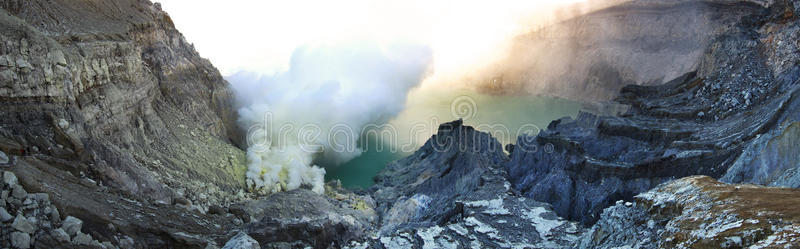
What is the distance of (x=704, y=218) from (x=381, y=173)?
84.6ft

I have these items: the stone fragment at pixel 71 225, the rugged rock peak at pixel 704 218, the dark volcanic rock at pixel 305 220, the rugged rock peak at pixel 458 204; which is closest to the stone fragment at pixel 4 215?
the stone fragment at pixel 71 225

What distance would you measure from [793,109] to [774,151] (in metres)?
3.59

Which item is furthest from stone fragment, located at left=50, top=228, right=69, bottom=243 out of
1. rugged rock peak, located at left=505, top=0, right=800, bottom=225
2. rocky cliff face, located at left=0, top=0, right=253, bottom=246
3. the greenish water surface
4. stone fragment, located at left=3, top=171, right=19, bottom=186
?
the greenish water surface

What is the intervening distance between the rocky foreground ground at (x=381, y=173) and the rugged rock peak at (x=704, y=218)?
0.14 feet

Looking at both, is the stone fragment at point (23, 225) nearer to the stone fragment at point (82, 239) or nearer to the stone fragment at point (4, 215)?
the stone fragment at point (4, 215)

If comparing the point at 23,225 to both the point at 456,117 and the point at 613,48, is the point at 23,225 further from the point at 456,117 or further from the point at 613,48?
the point at 613,48

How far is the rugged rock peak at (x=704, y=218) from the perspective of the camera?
30.7ft

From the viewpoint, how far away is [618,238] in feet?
44.9

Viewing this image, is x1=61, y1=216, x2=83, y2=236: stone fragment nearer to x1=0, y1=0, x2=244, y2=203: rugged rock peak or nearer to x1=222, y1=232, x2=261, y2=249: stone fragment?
x1=222, y1=232, x2=261, y2=249: stone fragment

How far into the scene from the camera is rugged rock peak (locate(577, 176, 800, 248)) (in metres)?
9.37

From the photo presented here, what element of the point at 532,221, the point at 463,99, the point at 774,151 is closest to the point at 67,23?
the point at 532,221

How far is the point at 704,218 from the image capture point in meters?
11.0

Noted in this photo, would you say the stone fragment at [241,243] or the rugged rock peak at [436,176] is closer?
the stone fragment at [241,243]

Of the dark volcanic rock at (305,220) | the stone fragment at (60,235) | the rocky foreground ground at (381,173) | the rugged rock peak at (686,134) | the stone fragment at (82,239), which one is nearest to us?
the stone fragment at (60,235)
